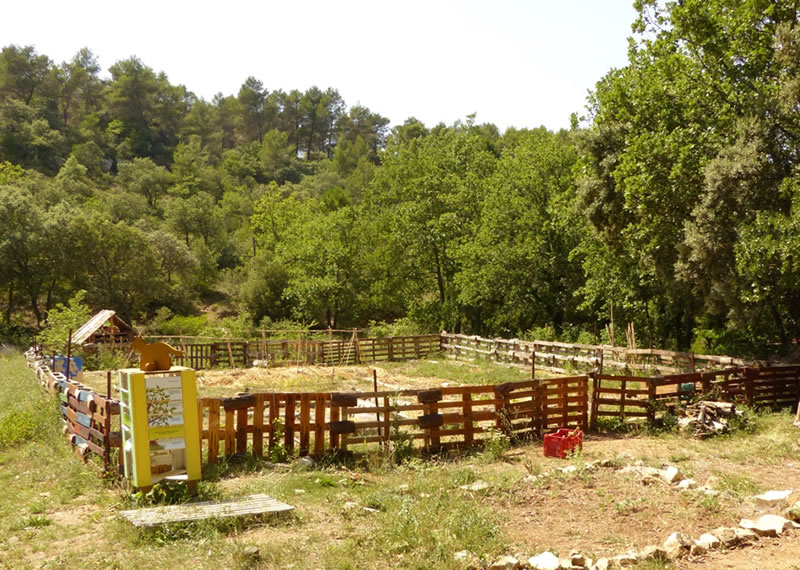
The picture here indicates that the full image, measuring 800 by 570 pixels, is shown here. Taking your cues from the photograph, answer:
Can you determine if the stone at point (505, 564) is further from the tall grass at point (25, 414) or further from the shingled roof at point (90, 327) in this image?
the shingled roof at point (90, 327)

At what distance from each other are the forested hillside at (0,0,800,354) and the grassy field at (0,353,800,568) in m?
8.00

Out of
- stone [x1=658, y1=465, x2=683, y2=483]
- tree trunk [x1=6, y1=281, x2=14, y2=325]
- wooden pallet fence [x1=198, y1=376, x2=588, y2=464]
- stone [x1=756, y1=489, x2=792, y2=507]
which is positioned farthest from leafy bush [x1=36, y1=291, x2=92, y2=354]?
stone [x1=756, y1=489, x2=792, y2=507]

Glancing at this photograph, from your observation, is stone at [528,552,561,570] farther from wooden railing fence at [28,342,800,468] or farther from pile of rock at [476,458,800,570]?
wooden railing fence at [28,342,800,468]

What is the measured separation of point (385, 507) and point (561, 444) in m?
4.42

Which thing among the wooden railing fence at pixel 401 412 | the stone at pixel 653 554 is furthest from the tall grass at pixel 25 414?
the stone at pixel 653 554

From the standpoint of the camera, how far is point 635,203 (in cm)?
1953

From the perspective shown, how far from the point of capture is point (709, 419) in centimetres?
1262

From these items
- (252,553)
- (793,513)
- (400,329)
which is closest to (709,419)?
(793,513)

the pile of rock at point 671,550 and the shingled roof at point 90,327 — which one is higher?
the shingled roof at point 90,327

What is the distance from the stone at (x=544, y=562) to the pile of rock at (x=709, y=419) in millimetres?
7778

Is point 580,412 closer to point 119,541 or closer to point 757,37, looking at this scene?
point 119,541

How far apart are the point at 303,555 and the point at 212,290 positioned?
50.3 metres

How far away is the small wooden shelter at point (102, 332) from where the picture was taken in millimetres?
24677

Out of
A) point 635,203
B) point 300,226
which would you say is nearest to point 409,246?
point 300,226
